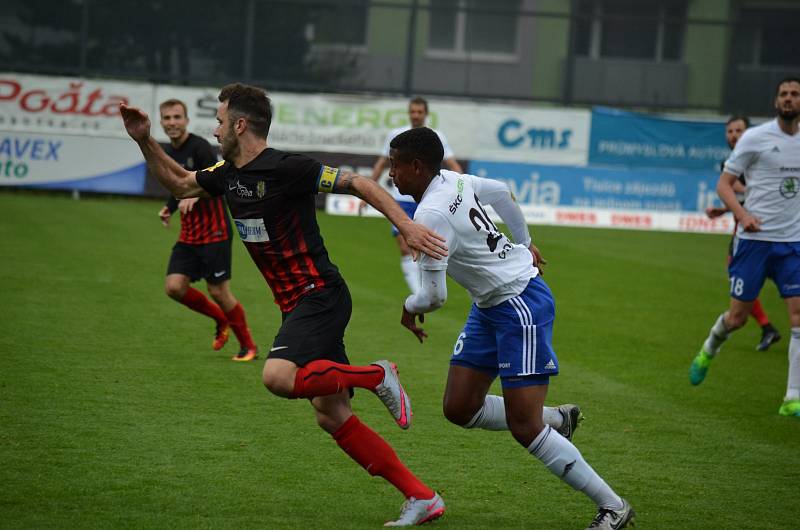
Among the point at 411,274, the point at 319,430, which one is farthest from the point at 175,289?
the point at 411,274

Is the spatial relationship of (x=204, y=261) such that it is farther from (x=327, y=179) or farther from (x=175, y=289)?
(x=327, y=179)

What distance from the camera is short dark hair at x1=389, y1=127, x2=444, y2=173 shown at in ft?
17.0

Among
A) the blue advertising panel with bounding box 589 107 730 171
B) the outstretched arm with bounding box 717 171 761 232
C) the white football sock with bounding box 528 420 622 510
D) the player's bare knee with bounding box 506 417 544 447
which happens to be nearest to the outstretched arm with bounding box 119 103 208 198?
the player's bare knee with bounding box 506 417 544 447

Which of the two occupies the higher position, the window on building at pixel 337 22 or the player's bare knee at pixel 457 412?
the window on building at pixel 337 22

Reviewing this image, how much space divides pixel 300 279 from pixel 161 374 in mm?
3488

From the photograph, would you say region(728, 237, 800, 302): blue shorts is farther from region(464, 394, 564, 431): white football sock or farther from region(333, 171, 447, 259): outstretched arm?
region(333, 171, 447, 259): outstretched arm

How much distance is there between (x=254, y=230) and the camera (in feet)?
17.7

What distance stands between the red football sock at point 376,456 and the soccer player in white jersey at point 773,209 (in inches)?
160

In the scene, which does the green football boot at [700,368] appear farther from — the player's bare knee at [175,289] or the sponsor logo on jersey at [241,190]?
the sponsor logo on jersey at [241,190]

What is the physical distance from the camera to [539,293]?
5.47 meters

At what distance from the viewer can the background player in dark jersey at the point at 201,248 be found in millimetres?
9406

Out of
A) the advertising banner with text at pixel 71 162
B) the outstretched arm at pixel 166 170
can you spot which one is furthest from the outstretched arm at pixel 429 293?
the advertising banner with text at pixel 71 162

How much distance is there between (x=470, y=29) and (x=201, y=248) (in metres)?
20.5

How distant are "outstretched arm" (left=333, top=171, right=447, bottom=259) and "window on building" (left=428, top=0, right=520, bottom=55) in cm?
2378
